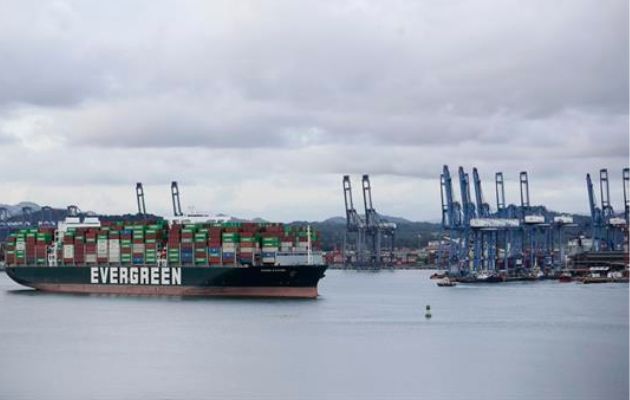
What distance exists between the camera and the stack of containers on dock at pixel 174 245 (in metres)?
70.1

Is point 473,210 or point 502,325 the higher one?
point 473,210

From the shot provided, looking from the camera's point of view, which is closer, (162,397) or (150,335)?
(162,397)

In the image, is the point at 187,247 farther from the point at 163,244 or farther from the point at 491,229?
the point at 491,229

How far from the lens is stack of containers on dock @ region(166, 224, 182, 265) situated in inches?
2758

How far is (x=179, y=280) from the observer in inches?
2714

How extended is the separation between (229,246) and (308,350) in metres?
27.0

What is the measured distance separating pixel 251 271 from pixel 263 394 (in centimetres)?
3271

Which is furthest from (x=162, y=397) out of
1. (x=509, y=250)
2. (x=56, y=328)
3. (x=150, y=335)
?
(x=509, y=250)

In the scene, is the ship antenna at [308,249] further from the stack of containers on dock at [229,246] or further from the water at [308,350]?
the stack of containers on dock at [229,246]

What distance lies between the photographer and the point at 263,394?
32875 mm

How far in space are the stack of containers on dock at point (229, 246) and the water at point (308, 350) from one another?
3540 millimetres

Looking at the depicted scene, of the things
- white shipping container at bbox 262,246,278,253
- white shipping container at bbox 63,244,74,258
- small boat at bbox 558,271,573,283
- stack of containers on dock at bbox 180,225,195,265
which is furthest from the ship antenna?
small boat at bbox 558,271,573,283

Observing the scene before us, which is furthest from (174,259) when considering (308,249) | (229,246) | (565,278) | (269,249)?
(565,278)

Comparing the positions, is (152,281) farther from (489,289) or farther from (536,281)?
(536,281)
